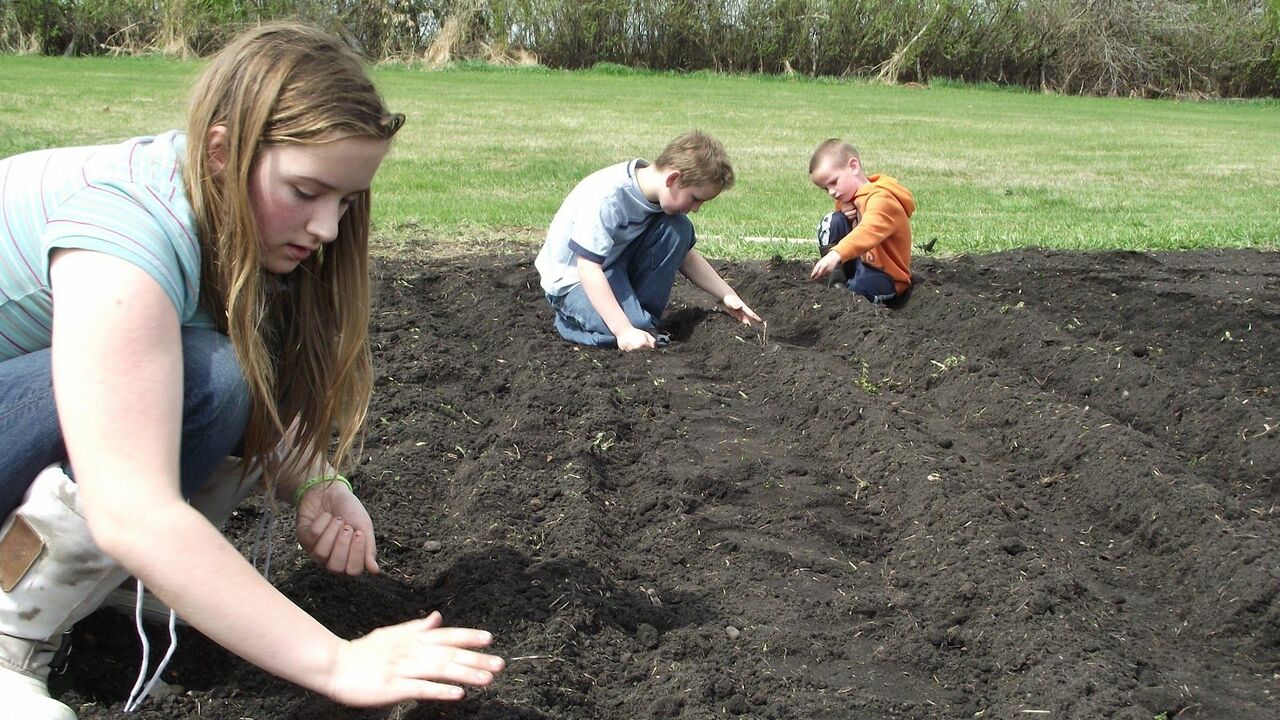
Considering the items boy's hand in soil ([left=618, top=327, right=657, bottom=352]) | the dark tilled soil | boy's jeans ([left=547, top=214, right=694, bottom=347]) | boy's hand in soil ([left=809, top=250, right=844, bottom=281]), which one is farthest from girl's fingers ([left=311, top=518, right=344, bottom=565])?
boy's hand in soil ([left=809, top=250, right=844, bottom=281])

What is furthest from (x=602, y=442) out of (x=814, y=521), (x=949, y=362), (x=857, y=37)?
(x=857, y=37)

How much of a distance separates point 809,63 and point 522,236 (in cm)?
2384

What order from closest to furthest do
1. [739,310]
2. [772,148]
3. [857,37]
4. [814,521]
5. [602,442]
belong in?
[814,521] → [602,442] → [739,310] → [772,148] → [857,37]

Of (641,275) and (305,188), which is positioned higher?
(305,188)

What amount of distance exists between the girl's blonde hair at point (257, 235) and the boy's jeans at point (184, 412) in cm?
5

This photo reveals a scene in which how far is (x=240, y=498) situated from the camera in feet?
8.75

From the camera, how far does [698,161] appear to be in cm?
495

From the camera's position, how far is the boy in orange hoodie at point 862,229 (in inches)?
233

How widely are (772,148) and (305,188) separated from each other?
499 inches

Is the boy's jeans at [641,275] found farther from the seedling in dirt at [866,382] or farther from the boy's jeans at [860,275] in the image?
the boy's jeans at [860,275]

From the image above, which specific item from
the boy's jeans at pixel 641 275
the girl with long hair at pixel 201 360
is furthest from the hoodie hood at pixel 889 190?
the girl with long hair at pixel 201 360

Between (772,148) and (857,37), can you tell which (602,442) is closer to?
(772,148)

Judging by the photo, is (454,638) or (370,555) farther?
(370,555)

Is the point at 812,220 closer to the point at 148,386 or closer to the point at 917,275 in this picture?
the point at 917,275
